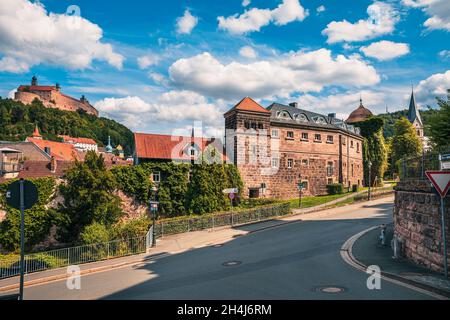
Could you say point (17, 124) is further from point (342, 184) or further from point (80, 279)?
point (80, 279)

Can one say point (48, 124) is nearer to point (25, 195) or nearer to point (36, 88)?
point (36, 88)

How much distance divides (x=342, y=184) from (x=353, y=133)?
9847mm

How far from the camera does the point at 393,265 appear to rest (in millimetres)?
12195

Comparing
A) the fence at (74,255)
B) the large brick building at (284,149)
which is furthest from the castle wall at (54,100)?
the fence at (74,255)

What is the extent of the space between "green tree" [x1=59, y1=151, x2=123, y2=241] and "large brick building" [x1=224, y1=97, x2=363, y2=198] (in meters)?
14.4

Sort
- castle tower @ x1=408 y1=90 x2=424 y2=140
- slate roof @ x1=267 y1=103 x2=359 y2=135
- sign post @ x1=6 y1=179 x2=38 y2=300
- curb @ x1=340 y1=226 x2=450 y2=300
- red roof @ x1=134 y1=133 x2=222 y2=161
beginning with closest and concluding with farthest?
sign post @ x1=6 y1=179 x2=38 y2=300 < curb @ x1=340 y1=226 x2=450 y2=300 < red roof @ x1=134 y1=133 x2=222 y2=161 < slate roof @ x1=267 y1=103 x2=359 y2=135 < castle tower @ x1=408 y1=90 x2=424 y2=140

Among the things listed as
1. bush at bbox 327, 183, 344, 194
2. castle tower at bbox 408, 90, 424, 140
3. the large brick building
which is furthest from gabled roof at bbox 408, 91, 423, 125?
bush at bbox 327, 183, 344, 194

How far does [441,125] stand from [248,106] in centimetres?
2432

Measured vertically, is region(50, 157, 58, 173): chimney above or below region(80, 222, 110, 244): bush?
above

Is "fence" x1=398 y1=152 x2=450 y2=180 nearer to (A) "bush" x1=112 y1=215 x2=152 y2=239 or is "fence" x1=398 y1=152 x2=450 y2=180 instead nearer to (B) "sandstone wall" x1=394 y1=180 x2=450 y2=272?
(B) "sandstone wall" x1=394 y1=180 x2=450 y2=272

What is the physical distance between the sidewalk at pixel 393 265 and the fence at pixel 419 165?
3460 millimetres

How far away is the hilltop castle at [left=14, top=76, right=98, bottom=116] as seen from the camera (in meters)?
158

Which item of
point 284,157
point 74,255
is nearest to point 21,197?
point 74,255
